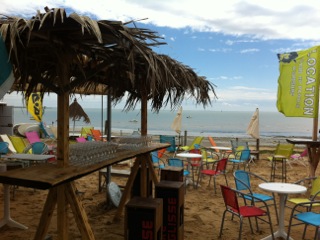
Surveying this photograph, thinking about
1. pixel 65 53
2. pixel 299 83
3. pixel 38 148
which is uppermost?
pixel 299 83

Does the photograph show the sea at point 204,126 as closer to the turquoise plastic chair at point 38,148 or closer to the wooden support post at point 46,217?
the turquoise plastic chair at point 38,148

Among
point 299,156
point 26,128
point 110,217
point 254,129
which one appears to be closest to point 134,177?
point 110,217

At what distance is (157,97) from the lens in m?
5.45

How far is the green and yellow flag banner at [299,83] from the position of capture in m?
6.84

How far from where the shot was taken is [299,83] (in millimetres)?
7074

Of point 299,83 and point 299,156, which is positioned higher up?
point 299,83

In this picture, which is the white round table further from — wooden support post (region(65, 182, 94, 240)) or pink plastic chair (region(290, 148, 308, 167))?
pink plastic chair (region(290, 148, 308, 167))

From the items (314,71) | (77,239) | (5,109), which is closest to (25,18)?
(77,239)

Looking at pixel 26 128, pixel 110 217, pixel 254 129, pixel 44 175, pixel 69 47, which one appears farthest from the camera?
pixel 26 128

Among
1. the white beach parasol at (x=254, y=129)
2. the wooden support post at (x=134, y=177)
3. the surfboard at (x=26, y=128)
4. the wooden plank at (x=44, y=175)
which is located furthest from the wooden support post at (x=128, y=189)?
the surfboard at (x=26, y=128)

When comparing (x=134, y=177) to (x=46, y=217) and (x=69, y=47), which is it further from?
(x=69, y=47)

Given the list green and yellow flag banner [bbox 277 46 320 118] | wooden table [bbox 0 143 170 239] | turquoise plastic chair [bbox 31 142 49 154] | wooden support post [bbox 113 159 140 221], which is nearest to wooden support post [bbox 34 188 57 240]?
wooden table [bbox 0 143 170 239]

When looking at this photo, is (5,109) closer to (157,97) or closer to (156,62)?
(157,97)

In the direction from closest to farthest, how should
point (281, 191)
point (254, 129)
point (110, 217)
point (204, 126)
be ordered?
point (281, 191) < point (110, 217) < point (254, 129) < point (204, 126)
